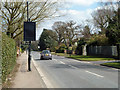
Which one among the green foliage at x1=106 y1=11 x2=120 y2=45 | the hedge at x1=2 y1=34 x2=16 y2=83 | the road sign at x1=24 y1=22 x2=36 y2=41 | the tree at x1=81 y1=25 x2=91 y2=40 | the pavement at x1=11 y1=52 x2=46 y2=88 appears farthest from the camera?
the tree at x1=81 y1=25 x2=91 y2=40

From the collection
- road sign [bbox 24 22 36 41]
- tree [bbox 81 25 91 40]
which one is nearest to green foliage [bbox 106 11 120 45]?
road sign [bbox 24 22 36 41]

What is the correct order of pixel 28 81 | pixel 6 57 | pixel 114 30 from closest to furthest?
pixel 6 57
pixel 28 81
pixel 114 30

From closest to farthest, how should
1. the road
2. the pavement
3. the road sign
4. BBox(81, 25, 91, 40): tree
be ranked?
the pavement, the road, the road sign, BBox(81, 25, 91, 40): tree

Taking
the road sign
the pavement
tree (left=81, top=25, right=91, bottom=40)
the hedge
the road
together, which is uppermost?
tree (left=81, top=25, right=91, bottom=40)

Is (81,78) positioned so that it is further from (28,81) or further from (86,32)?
(86,32)

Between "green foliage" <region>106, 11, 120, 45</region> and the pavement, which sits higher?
"green foliage" <region>106, 11, 120, 45</region>

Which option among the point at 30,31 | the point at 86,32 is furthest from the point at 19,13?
the point at 86,32

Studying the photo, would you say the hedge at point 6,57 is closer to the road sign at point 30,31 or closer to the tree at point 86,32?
the road sign at point 30,31

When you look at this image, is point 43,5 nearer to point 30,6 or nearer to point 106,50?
point 30,6

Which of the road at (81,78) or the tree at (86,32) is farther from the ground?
the tree at (86,32)

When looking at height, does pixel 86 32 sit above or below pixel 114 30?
above

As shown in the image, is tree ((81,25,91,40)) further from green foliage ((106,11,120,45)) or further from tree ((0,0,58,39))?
tree ((0,0,58,39))

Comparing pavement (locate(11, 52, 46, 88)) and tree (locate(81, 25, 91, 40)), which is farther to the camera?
tree (locate(81, 25, 91, 40))

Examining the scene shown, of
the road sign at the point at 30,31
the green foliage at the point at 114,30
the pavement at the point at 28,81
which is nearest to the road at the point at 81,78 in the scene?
the pavement at the point at 28,81
